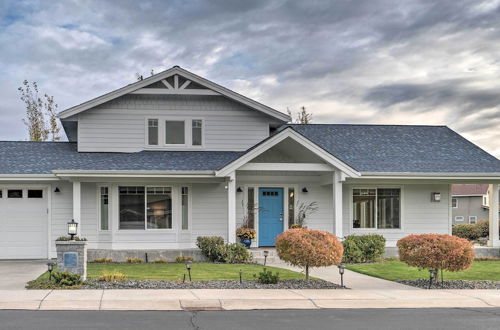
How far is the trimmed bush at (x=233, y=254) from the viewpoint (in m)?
18.6

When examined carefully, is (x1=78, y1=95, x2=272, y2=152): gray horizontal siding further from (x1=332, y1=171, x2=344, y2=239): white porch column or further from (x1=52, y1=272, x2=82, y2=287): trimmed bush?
(x1=52, y1=272, x2=82, y2=287): trimmed bush

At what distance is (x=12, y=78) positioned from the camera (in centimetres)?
3847

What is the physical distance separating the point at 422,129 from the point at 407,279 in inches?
424

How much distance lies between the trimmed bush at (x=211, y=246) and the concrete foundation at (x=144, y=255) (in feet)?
0.76

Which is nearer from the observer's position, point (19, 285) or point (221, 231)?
point (19, 285)

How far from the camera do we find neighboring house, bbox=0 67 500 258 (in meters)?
19.4

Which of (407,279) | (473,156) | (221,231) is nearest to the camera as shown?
(407,279)

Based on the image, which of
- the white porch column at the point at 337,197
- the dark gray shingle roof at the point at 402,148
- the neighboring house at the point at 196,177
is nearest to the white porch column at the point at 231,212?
the neighboring house at the point at 196,177

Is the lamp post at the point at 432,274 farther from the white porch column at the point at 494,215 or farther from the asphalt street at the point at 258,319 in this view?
the white porch column at the point at 494,215

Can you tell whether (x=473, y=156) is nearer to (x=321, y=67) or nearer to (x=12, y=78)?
(x=321, y=67)

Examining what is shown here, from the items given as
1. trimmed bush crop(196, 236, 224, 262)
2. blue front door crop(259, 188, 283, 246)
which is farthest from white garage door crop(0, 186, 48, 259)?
blue front door crop(259, 188, 283, 246)

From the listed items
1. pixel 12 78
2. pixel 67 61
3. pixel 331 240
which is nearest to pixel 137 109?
pixel 67 61

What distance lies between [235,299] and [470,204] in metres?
46.4

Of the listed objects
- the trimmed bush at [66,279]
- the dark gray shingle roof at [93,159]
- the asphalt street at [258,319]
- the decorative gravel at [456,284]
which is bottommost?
the decorative gravel at [456,284]
